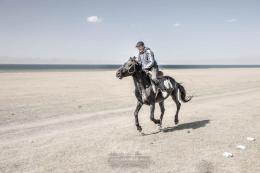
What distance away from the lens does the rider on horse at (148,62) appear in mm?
12873

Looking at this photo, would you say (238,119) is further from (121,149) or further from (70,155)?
(70,155)

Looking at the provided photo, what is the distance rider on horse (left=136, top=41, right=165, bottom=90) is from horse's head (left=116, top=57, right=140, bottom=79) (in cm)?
71

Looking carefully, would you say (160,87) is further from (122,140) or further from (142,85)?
(122,140)

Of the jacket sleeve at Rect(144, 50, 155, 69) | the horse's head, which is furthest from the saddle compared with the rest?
the horse's head

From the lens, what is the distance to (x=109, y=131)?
43.6 feet

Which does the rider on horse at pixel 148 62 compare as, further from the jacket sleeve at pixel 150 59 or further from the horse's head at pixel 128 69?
the horse's head at pixel 128 69

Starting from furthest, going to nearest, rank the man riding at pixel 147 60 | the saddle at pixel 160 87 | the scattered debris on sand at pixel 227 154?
the saddle at pixel 160 87 < the man riding at pixel 147 60 < the scattered debris on sand at pixel 227 154

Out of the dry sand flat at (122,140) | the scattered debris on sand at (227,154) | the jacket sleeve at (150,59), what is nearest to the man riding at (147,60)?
the jacket sleeve at (150,59)

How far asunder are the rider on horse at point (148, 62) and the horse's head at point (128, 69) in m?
0.71

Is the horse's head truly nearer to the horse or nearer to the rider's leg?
the horse

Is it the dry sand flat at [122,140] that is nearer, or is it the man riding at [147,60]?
the dry sand flat at [122,140]

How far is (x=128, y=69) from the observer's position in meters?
12.2

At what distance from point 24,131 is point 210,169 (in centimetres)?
814

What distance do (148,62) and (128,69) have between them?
1.24 metres
